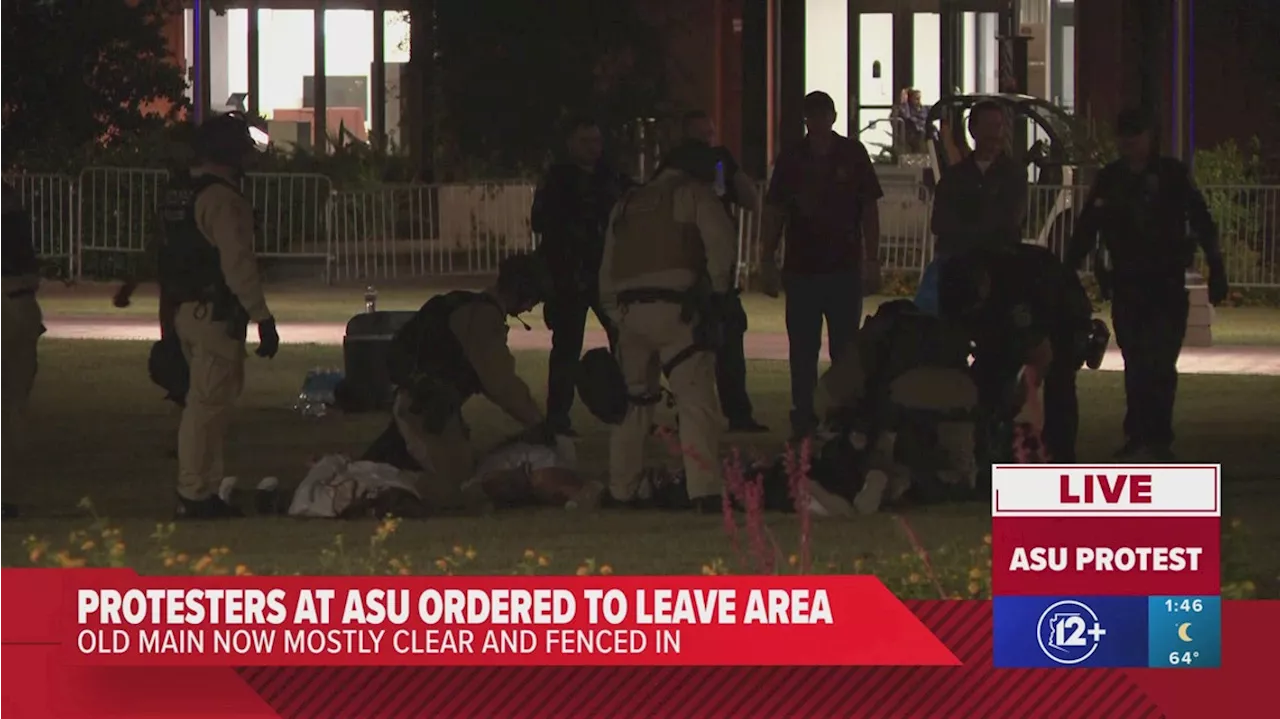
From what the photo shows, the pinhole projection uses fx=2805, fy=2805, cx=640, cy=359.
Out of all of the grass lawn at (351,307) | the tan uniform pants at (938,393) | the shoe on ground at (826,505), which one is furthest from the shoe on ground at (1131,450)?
the grass lawn at (351,307)

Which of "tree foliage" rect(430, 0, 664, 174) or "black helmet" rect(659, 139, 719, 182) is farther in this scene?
"tree foliage" rect(430, 0, 664, 174)

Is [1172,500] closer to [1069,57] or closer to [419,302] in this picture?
[419,302]

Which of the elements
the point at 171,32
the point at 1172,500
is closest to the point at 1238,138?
the point at 171,32

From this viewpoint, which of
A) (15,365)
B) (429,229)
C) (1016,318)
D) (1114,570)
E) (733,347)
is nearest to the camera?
(1114,570)

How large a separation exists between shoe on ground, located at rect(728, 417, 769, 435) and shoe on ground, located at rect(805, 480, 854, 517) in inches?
125

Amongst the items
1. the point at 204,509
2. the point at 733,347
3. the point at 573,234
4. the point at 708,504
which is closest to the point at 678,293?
the point at 708,504

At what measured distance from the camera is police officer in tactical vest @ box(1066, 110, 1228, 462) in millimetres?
13195

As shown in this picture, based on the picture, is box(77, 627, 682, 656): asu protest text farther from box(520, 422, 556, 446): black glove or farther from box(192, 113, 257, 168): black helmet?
box(520, 422, 556, 446): black glove

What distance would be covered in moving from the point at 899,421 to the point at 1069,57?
88.4ft

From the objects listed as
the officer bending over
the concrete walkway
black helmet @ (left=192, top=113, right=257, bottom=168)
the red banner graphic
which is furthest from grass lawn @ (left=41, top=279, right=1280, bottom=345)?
the red banner graphic

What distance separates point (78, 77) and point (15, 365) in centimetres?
941

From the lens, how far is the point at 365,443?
1435 centimetres

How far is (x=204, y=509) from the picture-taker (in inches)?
449

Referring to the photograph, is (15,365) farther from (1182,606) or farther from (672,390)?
(1182,606)
